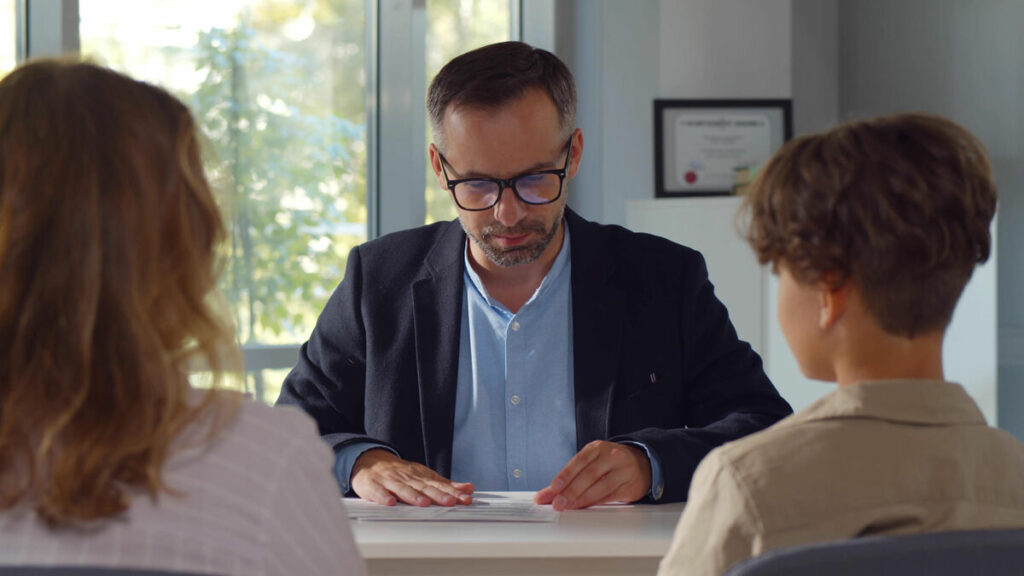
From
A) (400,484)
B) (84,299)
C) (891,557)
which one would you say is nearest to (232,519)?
(84,299)

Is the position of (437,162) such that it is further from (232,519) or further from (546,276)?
(232,519)

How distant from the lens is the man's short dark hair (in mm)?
1978

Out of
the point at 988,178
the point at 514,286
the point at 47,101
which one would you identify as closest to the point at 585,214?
the point at 514,286

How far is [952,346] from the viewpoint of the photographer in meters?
3.15

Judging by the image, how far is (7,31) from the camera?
133 inches

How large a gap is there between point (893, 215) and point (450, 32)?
10.3 feet

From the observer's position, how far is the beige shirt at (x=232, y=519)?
83cm

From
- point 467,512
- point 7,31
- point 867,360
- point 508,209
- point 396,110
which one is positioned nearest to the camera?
point 867,360

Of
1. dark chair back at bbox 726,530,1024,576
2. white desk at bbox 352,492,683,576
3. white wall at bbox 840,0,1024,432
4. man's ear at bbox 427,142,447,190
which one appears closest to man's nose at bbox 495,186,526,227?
man's ear at bbox 427,142,447,190

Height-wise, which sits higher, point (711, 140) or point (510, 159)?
point (711, 140)

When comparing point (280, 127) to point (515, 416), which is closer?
point (515, 416)

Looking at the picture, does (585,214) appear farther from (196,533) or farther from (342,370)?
(196,533)

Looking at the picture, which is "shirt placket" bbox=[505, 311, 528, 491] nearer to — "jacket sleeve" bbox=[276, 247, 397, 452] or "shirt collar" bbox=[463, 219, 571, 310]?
"shirt collar" bbox=[463, 219, 571, 310]

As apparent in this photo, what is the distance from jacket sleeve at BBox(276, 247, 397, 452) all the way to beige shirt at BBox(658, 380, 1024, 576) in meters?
1.14
